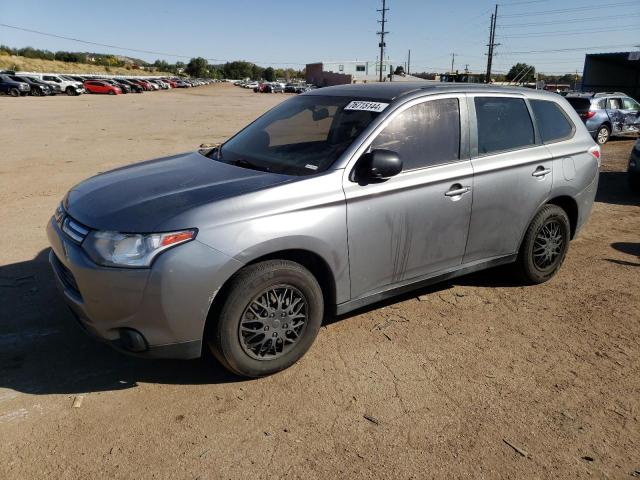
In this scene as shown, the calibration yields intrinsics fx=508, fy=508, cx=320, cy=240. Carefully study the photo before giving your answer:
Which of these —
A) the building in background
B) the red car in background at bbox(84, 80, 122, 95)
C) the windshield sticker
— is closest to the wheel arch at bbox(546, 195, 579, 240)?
the windshield sticker

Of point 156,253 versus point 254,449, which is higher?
point 156,253

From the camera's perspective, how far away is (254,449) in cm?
260

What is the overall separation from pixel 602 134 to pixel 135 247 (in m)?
16.9

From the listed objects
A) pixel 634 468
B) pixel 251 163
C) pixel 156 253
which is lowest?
pixel 634 468

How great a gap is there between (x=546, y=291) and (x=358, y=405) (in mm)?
2513

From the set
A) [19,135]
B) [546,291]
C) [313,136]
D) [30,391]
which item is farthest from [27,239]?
[19,135]

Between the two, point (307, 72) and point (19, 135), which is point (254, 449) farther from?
point (307, 72)

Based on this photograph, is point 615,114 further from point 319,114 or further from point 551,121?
point 319,114

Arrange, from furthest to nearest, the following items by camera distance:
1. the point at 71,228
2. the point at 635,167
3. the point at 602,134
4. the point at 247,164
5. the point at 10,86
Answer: the point at 10,86, the point at 602,134, the point at 635,167, the point at 247,164, the point at 71,228

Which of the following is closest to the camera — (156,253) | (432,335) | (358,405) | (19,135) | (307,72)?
(156,253)

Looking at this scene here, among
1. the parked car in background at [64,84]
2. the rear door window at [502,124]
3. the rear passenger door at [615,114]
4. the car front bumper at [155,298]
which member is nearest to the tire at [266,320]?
the car front bumper at [155,298]

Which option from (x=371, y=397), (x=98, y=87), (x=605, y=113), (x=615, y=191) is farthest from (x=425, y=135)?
(x=98, y=87)

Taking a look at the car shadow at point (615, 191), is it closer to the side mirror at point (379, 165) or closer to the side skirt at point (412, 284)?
the side skirt at point (412, 284)

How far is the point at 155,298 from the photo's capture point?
268cm
